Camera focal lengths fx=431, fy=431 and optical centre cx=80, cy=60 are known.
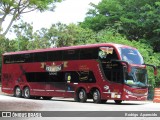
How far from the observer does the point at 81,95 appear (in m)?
27.6

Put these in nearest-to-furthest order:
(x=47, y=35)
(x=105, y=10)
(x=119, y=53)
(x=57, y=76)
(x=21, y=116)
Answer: (x=21, y=116), (x=119, y=53), (x=57, y=76), (x=47, y=35), (x=105, y=10)

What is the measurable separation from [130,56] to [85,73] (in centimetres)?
311

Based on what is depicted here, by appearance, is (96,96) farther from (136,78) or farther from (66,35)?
(66,35)

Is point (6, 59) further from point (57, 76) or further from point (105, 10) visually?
point (105, 10)

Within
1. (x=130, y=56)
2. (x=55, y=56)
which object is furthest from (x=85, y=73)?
(x=55, y=56)

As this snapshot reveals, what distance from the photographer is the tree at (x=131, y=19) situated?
43.2 meters

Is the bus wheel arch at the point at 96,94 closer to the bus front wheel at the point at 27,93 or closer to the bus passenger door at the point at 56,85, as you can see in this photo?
the bus passenger door at the point at 56,85

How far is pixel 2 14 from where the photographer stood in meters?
29.2

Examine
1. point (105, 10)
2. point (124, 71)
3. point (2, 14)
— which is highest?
point (105, 10)

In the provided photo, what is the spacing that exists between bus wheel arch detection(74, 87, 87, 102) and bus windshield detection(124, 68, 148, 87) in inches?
125

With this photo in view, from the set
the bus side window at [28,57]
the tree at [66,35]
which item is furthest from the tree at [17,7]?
the tree at [66,35]

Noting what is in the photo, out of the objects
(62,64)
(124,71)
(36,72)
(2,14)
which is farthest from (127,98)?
(2,14)

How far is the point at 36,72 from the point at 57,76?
2.35m

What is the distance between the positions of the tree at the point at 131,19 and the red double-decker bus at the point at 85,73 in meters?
14.9
